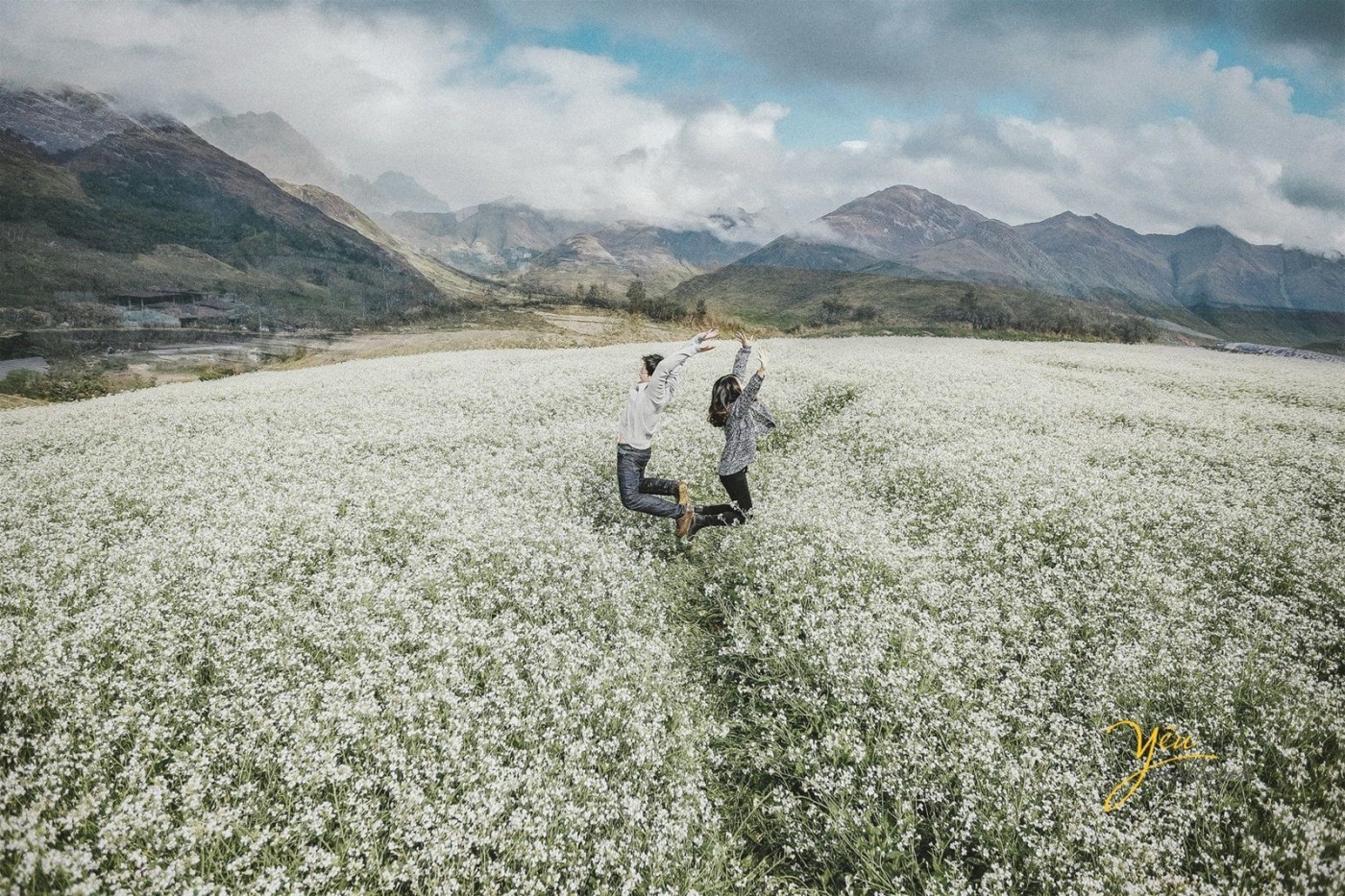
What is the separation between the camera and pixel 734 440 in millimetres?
10125

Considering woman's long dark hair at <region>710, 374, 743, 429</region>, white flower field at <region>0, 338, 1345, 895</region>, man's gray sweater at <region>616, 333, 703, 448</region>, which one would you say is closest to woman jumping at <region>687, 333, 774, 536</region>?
woman's long dark hair at <region>710, 374, 743, 429</region>

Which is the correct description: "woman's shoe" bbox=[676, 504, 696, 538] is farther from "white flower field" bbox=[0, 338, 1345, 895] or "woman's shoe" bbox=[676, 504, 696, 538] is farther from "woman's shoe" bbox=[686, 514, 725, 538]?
"white flower field" bbox=[0, 338, 1345, 895]

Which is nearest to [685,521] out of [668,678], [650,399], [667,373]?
[650,399]

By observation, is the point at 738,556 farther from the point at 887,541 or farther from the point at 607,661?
the point at 607,661

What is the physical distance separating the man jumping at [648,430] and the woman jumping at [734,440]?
0.47 meters

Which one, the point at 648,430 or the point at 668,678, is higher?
the point at 648,430

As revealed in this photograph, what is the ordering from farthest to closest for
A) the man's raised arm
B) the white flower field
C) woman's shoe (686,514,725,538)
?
woman's shoe (686,514,725,538)
the man's raised arm
the white flower field

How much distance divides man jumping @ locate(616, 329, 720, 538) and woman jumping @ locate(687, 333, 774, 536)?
0.47 meters

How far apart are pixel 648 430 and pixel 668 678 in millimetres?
4423

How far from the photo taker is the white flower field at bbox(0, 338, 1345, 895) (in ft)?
15.2

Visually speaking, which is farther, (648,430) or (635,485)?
(635,485)

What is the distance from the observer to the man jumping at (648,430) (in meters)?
9.84

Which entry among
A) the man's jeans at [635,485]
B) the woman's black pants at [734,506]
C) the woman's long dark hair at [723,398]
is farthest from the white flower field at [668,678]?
the woman's long dark hair at [723,398]

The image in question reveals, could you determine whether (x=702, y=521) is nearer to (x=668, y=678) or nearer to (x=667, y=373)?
(x=667, y=373)
